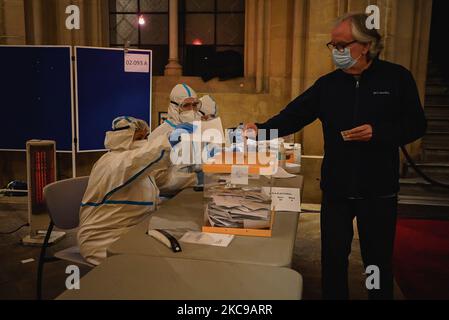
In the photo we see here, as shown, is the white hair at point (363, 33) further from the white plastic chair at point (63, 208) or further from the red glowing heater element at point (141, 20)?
the red glowing heater element at point (141, 20)

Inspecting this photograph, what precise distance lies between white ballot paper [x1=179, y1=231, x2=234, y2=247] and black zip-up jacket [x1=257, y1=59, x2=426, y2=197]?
0.57m

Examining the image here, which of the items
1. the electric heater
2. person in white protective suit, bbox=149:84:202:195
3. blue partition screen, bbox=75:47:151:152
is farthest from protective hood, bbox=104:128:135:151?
blue partition screen, bbox=75:47:151:152

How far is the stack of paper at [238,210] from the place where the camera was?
174 centimetres

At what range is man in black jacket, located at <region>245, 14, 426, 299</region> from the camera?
1854 mm

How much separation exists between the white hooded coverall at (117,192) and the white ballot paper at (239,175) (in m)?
0.42

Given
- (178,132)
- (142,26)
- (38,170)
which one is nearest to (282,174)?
(178,132)

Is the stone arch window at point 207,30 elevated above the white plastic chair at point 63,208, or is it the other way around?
the stone arch window at point 207,30

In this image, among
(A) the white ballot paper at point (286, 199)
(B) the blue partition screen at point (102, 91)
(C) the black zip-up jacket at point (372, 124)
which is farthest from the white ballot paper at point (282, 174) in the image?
(B) the blue partition screen at point (102, 91)

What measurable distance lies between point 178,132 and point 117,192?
454 mm

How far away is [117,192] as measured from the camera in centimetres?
221

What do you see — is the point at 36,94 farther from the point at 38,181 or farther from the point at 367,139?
the point at 367,139

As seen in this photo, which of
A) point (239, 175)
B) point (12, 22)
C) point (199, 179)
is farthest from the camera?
point (12, 22)

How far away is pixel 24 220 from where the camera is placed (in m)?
4.43
